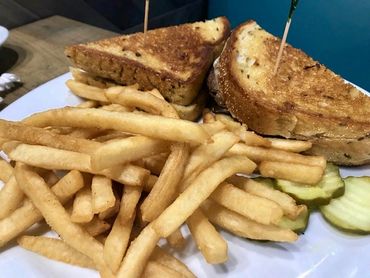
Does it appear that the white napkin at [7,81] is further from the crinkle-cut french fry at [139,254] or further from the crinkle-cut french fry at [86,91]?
the crinkle-cut french fry at [139,254]

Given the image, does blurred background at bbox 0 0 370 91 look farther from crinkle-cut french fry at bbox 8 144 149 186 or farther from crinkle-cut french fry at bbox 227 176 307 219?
crinkle-cut french fry at bbox 227 176 307 219

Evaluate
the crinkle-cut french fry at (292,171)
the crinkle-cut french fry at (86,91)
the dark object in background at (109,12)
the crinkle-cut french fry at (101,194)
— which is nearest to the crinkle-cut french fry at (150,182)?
the crinkle-cut french fry at (101,194)

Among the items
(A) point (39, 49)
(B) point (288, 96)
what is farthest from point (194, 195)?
(A) point (39, 49)

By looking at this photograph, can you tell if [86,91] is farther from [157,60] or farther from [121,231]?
[121,231]

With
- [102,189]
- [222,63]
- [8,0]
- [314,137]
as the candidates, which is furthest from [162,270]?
[8,0]

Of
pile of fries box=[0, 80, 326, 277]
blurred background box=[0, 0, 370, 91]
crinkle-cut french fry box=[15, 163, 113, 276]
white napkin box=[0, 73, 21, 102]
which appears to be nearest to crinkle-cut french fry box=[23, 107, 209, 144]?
pile of fries box=[0, 80, 326, 277]

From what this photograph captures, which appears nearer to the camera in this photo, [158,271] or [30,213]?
[158,271]

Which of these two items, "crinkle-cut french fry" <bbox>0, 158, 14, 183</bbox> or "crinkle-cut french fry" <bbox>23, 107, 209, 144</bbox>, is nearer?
"crinkle-cut french fry" <bbox>23, 107, 209, 144</bbox>

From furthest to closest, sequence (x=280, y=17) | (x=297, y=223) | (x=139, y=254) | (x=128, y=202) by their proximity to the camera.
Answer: (x=280, y=17) < (x=297, y=223) < (x=128, y=202) < (x=139, y=254)
